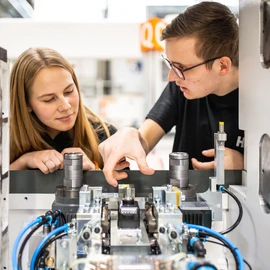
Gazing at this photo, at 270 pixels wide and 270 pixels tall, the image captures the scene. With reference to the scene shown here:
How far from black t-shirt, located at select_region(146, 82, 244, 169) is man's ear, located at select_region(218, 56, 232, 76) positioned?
94mm

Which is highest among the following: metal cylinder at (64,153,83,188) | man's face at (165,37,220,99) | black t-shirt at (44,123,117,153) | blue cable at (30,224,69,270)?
man's face at (165,37,220,99)

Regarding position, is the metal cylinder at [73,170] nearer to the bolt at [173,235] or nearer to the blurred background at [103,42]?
the bolt at [173,235]

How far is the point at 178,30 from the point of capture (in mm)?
1504

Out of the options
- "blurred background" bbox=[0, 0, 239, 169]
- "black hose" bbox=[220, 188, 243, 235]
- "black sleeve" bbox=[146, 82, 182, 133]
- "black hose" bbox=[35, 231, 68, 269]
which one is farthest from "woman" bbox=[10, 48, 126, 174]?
"blurred background" bbox=[0, 0, 239, 169]

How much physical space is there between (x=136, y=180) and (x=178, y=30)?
0.62 meters

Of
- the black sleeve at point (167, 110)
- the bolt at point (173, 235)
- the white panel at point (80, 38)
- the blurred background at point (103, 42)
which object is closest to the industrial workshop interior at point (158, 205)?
the bolt at point (173, 235)

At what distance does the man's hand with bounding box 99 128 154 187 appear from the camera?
3.76ft

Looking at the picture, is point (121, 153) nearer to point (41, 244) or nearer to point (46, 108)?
point (41, 244)

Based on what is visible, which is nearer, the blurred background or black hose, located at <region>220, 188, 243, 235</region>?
black hose, located at <region>220, 188, 243, 235</region>

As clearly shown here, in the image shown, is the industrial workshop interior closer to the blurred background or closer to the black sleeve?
the black sleeve

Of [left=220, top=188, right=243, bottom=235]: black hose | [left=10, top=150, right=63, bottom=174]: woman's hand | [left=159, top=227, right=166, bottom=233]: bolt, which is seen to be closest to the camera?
[left=159, top=227, right=166, bottom=233]: bolt

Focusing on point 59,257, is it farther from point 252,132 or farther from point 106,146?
point 252,132

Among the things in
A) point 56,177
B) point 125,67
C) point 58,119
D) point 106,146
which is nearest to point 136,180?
point 106,146

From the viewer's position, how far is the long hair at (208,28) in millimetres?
1499
